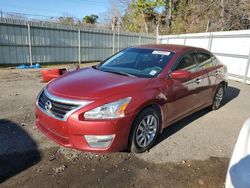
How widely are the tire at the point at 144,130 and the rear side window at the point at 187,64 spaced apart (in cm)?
105

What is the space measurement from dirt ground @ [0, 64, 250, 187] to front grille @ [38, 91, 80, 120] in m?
0.68

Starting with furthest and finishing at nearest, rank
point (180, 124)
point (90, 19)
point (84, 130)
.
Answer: point (90, 19) → point (180, 124) → point (84, 130)

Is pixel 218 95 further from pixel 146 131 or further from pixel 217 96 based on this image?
pixel 146 131

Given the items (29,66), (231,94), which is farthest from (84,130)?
(29,66)

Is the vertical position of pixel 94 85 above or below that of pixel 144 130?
above

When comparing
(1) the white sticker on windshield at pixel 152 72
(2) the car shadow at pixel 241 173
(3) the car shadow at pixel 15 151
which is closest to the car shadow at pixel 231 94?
(1) the white sticker on windshield at pixel 152 72

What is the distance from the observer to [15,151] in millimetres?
3141

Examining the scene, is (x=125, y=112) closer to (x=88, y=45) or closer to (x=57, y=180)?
(x=57, y=180)

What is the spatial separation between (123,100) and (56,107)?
880mm

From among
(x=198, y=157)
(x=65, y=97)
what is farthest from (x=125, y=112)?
(x=198, y=157)

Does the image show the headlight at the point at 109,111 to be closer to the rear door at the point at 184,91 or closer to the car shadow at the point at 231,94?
the rear door at the point at 184,91

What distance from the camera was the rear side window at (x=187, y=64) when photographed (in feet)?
12.8

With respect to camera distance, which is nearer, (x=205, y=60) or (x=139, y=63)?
(x=139, y=63)

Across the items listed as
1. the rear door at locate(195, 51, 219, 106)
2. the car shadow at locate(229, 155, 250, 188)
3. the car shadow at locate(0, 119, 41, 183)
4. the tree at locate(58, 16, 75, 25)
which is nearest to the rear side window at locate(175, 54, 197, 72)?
the rear door at locate(195, 51, 219, 106)
